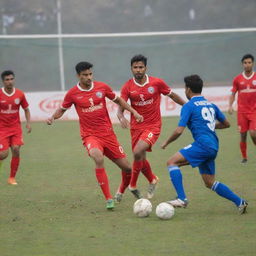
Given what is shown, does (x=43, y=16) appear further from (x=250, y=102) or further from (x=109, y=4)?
(x=250, y=102)

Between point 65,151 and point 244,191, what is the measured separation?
6.90 m

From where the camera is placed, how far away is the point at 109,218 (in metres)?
8.67

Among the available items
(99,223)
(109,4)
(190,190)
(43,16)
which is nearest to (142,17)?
(109,4)

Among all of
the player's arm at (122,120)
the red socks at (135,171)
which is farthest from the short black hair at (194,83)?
the red socks at (135,171)

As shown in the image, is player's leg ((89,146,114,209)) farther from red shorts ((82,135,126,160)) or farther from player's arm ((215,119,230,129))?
player's arm ((215,119,230,129))

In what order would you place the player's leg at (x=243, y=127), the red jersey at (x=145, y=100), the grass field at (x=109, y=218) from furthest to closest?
the player's leg at (x=243, y=127) → the red jersey at (x=145, y=100) → the grass field at (x=109, y=218)

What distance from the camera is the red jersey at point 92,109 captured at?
9555mm

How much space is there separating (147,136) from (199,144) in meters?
1.59

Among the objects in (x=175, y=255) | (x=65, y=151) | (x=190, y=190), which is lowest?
(x=65, y=151)

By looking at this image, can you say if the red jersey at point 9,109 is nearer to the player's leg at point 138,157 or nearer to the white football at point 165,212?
the player's leg at point 138,157

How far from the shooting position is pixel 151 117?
1022cm

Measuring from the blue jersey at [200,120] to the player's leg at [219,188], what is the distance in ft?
0.94

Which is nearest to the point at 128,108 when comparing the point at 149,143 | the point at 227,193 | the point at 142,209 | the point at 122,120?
the point at 122,120

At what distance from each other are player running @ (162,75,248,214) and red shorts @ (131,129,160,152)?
4.34 ft
